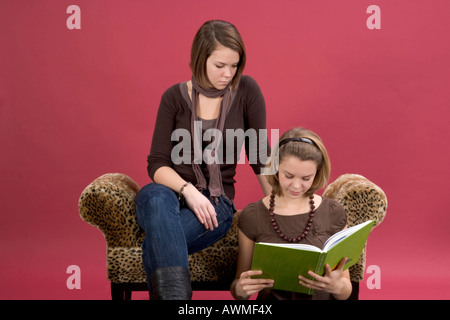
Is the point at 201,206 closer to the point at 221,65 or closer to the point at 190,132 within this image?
the point at 190,132

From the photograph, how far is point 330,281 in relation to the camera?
88.5 inches

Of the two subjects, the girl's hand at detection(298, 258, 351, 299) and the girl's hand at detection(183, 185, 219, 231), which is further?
the girl's hand at detection(183, 185, 219, 231)

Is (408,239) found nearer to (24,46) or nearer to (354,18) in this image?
(354,18)

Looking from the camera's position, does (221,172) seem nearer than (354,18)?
Yes

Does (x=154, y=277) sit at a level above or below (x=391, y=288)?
above

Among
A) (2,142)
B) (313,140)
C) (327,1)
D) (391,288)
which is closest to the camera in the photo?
(313,140)

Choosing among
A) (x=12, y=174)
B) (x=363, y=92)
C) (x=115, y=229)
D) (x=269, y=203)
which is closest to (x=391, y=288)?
(x=363, y=92)

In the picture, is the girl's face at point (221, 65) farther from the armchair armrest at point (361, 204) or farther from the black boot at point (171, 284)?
the black boot at point (171, 284)

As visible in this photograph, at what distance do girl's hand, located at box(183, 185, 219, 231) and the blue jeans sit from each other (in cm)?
3

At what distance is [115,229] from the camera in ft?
9.44

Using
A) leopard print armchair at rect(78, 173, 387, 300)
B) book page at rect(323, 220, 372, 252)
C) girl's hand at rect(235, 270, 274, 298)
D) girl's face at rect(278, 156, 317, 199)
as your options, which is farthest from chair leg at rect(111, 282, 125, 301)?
book page at rect(323, 220, 372, 252)

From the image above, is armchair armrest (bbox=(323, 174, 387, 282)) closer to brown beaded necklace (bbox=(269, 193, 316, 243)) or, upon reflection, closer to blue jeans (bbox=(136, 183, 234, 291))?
brown beaded necklace (bbox=(269, 193, 316, 243))

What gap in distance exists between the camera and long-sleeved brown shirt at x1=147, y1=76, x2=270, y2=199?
2895 mm

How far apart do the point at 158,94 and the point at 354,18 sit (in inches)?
56.2
